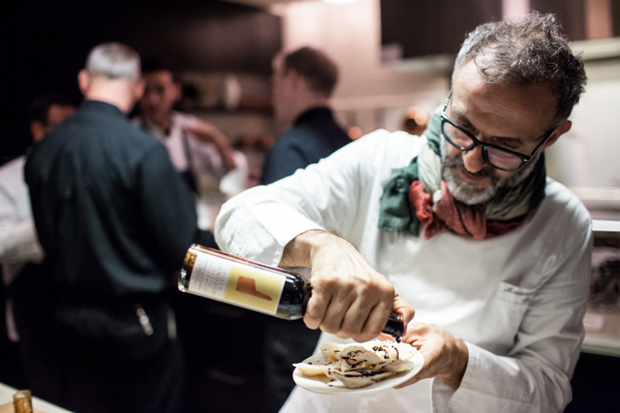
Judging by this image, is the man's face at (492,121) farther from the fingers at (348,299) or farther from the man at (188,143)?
the man at (188,143)

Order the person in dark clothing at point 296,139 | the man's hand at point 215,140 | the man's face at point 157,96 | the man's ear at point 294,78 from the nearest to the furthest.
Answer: the person in dark clothing at point 296,139 → the man's ear at point 294,78 → the man's face at point 157,96 → the man's hand at point 215,140

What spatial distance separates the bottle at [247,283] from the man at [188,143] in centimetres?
212

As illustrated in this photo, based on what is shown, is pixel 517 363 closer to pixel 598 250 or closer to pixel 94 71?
pixel 598 250

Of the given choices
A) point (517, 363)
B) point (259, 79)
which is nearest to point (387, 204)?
point (517, 363)

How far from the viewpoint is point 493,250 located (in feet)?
3.43

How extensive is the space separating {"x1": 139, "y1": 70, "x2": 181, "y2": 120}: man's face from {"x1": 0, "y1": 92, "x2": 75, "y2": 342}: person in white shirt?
445 mm

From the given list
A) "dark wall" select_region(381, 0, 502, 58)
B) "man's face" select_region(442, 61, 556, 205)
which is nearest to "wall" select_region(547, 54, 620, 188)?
"dark wall" select_region(381, 0, 502, 58)

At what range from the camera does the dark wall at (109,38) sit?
2439 mm

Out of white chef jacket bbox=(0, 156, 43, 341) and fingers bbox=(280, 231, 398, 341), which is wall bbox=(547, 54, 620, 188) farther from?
white chef jacket bbox=(0, 156, 43, 341)

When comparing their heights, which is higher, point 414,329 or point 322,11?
point 322,11

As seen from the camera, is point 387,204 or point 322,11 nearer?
point 387,204

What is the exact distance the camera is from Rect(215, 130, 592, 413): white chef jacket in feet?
3.20

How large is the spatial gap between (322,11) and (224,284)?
3.53 meters

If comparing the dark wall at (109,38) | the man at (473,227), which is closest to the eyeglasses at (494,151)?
the man at (473,227)
